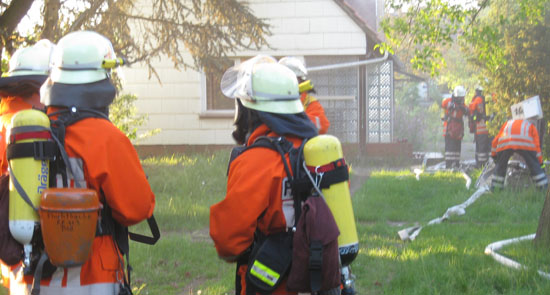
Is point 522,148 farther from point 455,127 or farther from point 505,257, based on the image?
point 455,127

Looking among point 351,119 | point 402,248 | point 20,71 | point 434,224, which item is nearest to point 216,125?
point 351,119

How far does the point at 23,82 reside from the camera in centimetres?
392

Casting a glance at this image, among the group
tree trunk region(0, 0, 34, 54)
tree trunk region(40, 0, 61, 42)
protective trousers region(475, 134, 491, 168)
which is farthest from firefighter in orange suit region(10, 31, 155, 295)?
protective trousers region(475, 134, 491, 168)

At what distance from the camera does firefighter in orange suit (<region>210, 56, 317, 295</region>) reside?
295cm

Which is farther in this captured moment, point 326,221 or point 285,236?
point 285,236

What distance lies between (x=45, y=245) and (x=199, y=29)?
353 inches

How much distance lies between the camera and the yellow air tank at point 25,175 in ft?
9.38

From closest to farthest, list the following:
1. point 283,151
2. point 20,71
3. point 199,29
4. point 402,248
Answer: point 283,151
point 20,71
point 402,248
point 199,29

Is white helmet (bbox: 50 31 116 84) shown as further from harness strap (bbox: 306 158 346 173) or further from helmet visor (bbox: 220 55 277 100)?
harness strap (bbox: 306 158 346 173)

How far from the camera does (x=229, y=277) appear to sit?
601 cm

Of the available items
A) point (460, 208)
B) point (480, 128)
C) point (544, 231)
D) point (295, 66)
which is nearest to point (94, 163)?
point (295, 66)

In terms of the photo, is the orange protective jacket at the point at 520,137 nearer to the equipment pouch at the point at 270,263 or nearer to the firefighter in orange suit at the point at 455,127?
the firefighter in orange suit at the point at 455,127

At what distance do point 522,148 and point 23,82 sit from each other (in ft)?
27.8

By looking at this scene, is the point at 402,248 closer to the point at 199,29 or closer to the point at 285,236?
the point at 285,236
